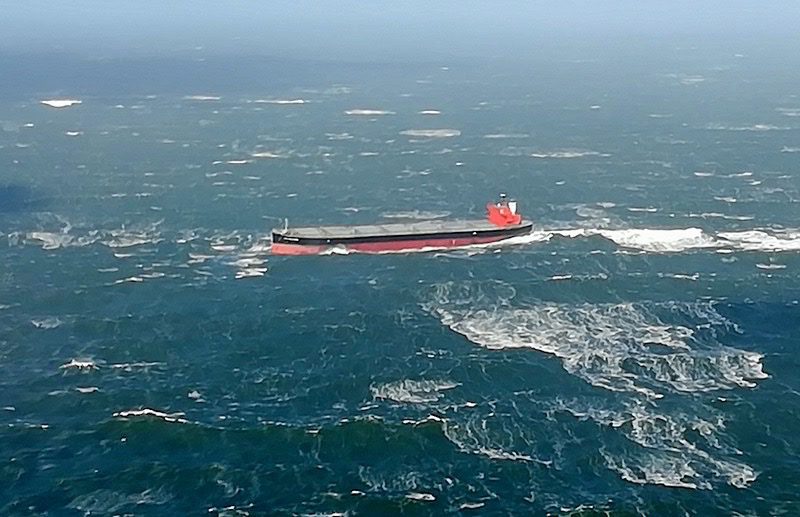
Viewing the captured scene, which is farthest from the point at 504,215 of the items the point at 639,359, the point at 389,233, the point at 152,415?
the point at 152,415

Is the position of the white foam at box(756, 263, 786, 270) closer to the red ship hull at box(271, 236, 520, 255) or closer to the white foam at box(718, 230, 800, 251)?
the white foam at box(718, 230, 800, 251)

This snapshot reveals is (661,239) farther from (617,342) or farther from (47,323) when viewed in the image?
(47,323)

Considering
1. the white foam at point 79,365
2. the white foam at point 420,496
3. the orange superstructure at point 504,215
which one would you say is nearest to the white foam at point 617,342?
the white foam at point 420,496

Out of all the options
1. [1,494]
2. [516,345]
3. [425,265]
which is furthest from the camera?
[425,265]

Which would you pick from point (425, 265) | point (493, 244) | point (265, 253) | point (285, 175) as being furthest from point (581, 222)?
point (285, 175)

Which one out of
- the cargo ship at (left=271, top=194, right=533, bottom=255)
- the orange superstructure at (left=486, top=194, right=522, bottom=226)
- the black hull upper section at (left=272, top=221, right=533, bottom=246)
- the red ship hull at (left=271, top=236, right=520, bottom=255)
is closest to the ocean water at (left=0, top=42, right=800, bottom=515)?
the red ship hull at (left=271, top=236, right=520, bottom=255)

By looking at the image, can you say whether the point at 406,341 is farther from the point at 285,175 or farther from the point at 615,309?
the point at 285,175
